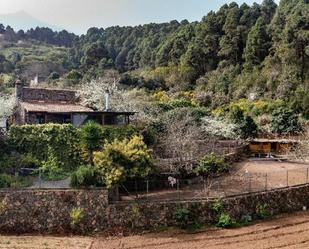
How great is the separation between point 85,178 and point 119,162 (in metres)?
2.01

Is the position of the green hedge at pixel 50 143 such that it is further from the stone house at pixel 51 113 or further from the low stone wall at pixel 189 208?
the low stone wall at pixel 189 208

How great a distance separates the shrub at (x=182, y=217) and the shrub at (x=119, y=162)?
9.20 feet

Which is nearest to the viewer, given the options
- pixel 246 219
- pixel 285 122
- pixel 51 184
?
pixel 246 219

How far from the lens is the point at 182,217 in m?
26.7

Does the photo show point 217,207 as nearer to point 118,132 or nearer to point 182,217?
point 182,217

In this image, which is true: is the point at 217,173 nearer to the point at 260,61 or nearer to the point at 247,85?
the point at 247,85

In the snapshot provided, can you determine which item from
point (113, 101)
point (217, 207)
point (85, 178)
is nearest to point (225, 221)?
point (217, 207)

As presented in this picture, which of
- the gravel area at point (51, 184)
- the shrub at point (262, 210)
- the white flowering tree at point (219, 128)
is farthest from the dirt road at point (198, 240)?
the white flowering tree at point (219, 128)

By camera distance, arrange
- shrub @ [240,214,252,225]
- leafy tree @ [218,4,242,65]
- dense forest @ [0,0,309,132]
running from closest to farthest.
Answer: shrub @ [240,214,252,225]
dense forest @ [0,0,309,132]
leafy tree @ [218,4,242,65]

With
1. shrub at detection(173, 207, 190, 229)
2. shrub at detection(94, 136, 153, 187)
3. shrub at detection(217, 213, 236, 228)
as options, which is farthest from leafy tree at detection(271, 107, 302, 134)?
shrub at detection(94, 136, 153, 187)

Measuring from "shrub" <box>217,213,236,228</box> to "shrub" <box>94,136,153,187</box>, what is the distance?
189 inches

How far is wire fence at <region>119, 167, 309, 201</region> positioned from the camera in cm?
2823

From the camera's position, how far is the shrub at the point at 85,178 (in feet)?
87.6

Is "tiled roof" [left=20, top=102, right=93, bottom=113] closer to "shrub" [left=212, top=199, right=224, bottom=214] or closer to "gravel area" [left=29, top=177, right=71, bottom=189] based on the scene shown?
"gravel area" [left=29, top=177, right=71, bottom=189]
